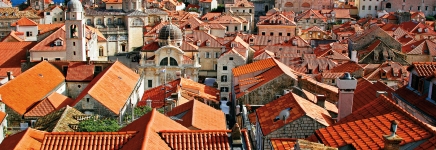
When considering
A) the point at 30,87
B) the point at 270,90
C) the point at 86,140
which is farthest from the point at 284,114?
the point at 30,87

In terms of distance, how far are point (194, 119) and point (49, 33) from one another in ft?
124

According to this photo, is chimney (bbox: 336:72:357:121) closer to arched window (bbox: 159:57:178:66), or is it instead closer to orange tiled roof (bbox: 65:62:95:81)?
orange tiled roof (bbox: 65:62:95:81)

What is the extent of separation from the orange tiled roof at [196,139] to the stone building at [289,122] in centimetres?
225

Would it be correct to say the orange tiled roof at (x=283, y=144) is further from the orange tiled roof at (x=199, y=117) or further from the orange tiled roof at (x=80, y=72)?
the orange tiled roof at (x=80, y=72)

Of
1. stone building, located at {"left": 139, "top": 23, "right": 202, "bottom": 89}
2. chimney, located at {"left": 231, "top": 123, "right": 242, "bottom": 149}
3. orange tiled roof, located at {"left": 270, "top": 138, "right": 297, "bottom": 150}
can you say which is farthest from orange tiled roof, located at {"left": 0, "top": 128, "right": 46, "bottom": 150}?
stone building, located at {"left": 139, "top": 23, "right": 202, "bottom": 89}

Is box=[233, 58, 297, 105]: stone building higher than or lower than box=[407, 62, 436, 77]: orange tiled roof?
lower

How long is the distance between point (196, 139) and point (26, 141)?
22.7 feet

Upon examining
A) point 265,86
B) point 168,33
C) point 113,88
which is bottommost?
point 113,88

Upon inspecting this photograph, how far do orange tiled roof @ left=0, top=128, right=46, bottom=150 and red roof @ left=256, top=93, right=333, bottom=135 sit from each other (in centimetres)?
917

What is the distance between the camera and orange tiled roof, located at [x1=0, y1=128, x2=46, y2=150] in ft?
75.4

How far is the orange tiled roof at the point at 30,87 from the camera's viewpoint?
130ft

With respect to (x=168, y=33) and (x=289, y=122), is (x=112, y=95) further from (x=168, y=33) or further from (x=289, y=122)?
(x=168, y=33)

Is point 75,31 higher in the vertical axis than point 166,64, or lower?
higher

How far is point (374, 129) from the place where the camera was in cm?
1794
